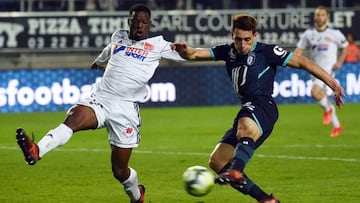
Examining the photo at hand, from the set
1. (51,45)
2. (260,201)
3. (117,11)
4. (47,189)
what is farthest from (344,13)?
(260,201)

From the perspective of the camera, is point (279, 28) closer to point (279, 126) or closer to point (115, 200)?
point (279, 126)

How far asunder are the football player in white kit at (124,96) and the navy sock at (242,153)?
123 cm

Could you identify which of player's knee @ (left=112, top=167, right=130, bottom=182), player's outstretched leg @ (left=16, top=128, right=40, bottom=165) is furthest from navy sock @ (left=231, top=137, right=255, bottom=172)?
player's outstretched leg @ (left=16, top=128, right=40, bottom=165)

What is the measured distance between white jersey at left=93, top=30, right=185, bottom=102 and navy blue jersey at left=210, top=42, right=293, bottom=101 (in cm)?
80

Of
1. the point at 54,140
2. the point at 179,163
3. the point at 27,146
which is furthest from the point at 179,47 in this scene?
the point at 179,163

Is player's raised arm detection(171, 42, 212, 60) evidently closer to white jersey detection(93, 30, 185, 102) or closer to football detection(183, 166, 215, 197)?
white jersey detection(93, 30, 185, 102)

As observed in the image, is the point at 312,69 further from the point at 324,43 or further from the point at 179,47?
the point at 324,43

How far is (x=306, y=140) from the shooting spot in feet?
61.9

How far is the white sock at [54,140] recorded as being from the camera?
984cm

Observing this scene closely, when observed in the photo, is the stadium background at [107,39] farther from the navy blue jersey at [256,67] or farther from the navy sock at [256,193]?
the navy sock at [256,193]

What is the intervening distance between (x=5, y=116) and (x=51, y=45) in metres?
4.35

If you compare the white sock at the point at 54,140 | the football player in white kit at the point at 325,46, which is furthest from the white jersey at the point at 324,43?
the white sock at the point at 54,140

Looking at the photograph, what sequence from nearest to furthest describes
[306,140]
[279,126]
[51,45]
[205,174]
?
1. [205,174]
2. [306,140]
3. [279,126]
4. [51,45]

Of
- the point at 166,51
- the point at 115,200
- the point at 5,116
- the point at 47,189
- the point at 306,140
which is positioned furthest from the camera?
the point at 5,116
